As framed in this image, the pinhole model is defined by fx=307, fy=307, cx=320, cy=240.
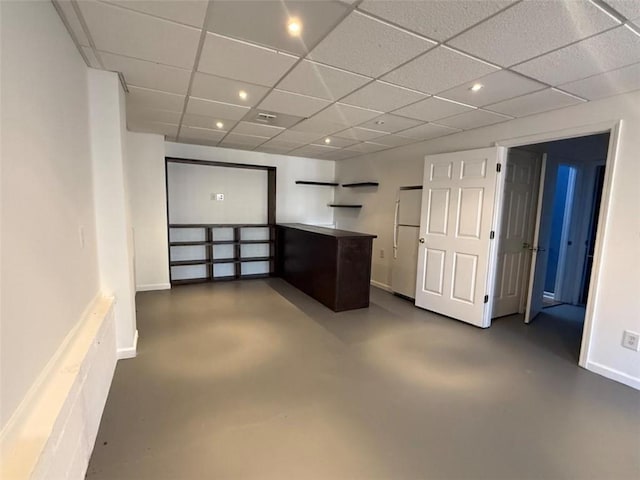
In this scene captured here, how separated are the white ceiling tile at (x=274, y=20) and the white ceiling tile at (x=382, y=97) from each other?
832 millimetres

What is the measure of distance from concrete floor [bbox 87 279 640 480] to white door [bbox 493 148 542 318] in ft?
1.86

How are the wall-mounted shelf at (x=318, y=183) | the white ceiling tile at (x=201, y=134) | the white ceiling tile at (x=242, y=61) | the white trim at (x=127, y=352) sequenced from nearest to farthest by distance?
1. the white ceiling tile at (x=242, y=61)
2. the white trim at (x=127, y=352)
3. the white ceiling tile at (x=201, y=134)
4. the wall-mounted shelf at (x=318, y=183)

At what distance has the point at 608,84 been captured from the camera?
93.4 inches

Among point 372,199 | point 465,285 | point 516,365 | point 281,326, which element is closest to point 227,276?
point 281,326

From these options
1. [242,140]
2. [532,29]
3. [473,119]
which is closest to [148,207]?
[242,140]

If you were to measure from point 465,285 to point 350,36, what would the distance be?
10.2 ft

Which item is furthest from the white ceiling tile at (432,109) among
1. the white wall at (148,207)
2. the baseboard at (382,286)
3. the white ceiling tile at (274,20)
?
the white wall at (148,207)

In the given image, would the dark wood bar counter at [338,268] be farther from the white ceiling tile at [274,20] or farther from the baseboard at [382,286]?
the white ceiling tile at [274,20]

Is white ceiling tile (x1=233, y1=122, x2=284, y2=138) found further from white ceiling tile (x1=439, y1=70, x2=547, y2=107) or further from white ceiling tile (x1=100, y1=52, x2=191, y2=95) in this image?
white ceiling tile (x1=439, y1=70, x2=547, y2=107)

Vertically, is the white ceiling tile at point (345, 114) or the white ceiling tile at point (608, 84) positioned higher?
the white ceiling tile at point (608, 84)

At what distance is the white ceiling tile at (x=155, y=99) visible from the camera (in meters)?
2.80

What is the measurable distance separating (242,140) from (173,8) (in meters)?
3.21

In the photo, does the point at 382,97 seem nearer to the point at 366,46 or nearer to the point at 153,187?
the point at 366,46

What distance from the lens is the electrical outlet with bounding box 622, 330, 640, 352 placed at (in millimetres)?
2496
